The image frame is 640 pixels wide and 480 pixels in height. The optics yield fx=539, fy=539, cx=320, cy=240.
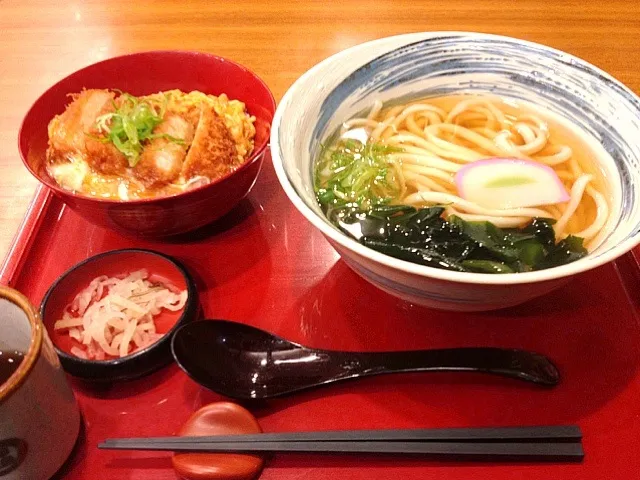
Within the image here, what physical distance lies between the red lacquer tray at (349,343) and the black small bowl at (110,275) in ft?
0.19

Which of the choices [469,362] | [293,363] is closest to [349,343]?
[293,363]

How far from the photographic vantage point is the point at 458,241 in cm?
106

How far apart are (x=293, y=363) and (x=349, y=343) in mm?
128

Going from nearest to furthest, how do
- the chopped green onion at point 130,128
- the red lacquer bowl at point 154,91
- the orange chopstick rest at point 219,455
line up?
the orange chopstick rest at point 219,455 → the red lacquer bowl at point 154,91 → the chopped green onion at point 130,128

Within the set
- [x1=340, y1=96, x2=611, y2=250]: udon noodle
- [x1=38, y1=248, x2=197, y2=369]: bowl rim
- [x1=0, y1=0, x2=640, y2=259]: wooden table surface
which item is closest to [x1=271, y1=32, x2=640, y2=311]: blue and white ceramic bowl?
[x1=340, y1=96, x2=611, y2=250]: udon noodle

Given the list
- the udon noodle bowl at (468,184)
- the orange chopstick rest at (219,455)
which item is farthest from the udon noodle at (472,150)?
the orange chopstick rest at (219,455)

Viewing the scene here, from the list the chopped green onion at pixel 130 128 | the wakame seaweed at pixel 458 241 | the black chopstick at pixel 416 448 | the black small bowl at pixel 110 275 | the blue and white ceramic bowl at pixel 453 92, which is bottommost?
the black small bowl at pixel 110 275

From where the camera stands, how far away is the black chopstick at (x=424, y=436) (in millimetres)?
880

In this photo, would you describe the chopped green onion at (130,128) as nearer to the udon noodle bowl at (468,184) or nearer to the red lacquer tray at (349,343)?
the red lacquer tray at (349,343)

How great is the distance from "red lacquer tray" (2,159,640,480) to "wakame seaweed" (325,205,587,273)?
133 millimetres

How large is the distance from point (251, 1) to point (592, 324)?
6.30 ft

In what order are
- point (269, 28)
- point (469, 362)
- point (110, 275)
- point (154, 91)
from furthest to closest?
point (269, 28) → point (154, 91) → point (110, 275) → point (469, 362)

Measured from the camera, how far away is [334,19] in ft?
7.30

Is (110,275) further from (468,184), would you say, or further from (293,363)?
(468,184)
